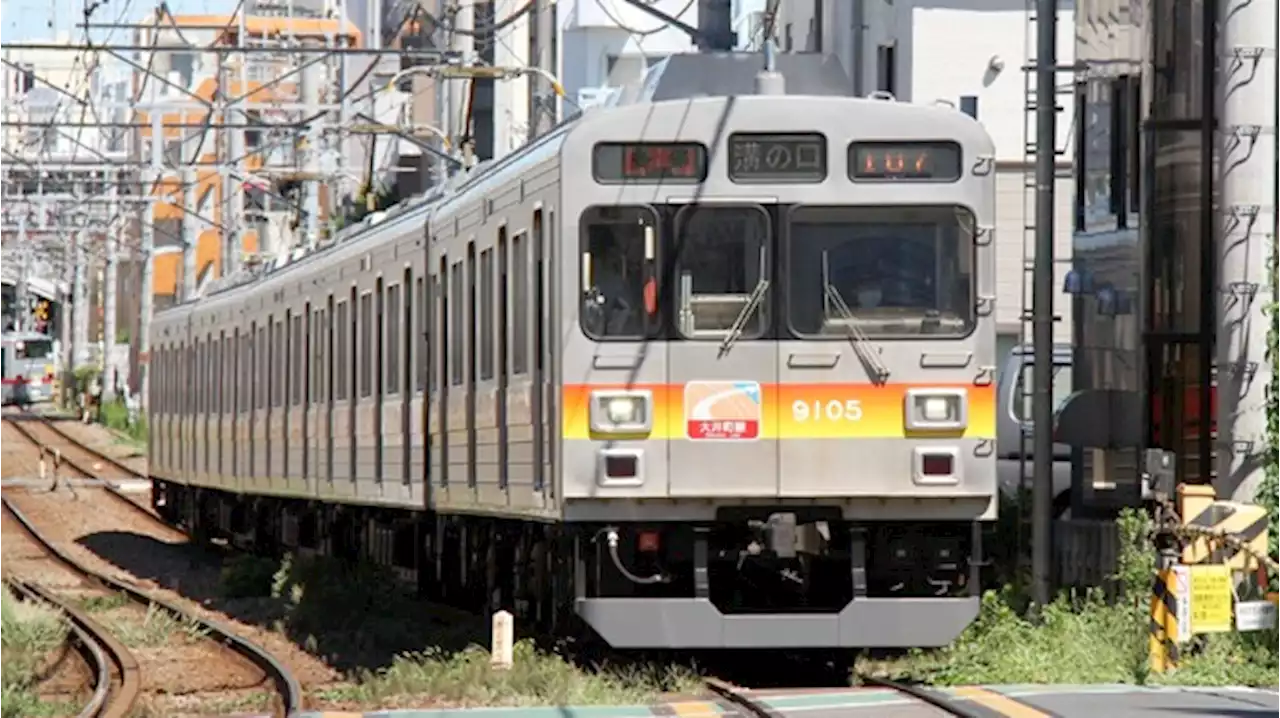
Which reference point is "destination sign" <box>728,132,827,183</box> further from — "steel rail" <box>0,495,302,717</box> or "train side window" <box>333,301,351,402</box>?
"train side window" <box>333,301,351,402</box>

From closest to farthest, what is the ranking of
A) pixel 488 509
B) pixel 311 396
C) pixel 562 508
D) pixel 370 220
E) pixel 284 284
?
pixel 562 508 → pixel 488 509 → pixel 370 220 → pixel 311 396 → pixel 284 284

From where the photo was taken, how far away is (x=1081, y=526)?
18469 millimetres

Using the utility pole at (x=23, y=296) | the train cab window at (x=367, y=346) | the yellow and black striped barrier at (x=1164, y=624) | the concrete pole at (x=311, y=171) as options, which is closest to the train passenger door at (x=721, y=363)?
the yellow and black striped barrier at (x=1164, y=624)

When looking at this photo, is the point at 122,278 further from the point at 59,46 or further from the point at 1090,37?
the point at 1090,37

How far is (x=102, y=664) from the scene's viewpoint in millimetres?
17328

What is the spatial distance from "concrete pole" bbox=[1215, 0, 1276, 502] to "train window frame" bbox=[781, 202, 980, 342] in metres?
2.27

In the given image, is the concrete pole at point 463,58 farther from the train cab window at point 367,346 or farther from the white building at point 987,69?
the train cab window at point 367,346

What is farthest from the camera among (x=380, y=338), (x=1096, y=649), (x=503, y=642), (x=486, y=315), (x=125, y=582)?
(x=125, y=582)

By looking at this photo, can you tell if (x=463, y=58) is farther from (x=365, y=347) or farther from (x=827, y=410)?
(x=827, y=410)

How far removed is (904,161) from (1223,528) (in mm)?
2431

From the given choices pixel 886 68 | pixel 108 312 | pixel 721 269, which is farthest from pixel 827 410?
pixel 108 312

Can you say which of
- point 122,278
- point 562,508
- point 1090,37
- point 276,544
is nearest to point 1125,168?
point 1090,37

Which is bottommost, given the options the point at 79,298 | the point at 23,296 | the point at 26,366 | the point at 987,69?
the point at 26,366

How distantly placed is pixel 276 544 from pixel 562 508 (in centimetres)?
1513
